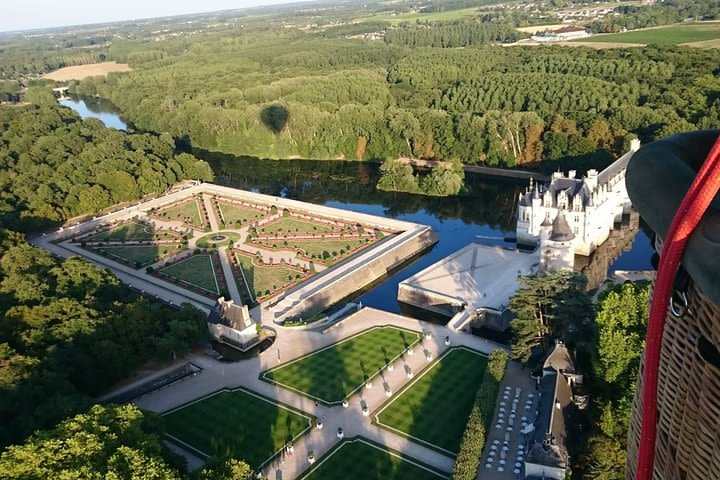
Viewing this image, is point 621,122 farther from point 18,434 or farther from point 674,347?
point 674,347

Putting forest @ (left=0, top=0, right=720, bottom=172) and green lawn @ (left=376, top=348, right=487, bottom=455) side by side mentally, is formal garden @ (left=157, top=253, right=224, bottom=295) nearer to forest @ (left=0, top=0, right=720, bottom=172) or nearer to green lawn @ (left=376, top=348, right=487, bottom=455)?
green lawn @ (left=376, top=348, right=487, bottom=455)

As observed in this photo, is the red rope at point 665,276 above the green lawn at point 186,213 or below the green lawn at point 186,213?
above

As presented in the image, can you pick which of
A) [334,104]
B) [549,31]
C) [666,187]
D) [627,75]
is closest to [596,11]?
[549,31]

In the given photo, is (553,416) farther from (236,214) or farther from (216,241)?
(236,214)

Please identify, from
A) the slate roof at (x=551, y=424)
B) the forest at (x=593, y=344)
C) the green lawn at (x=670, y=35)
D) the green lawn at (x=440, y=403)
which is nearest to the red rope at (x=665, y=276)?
the forest at (x=593, y=344)

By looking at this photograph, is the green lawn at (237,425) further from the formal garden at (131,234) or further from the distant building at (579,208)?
the formal garden at (131,234)

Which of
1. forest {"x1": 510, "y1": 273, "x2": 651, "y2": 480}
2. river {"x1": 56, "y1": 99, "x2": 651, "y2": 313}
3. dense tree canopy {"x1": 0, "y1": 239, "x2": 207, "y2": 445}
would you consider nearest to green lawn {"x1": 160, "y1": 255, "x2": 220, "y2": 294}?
dense tree canopy {"x1": 0, "y1": 239, "x2": 207, "y2": 445}
